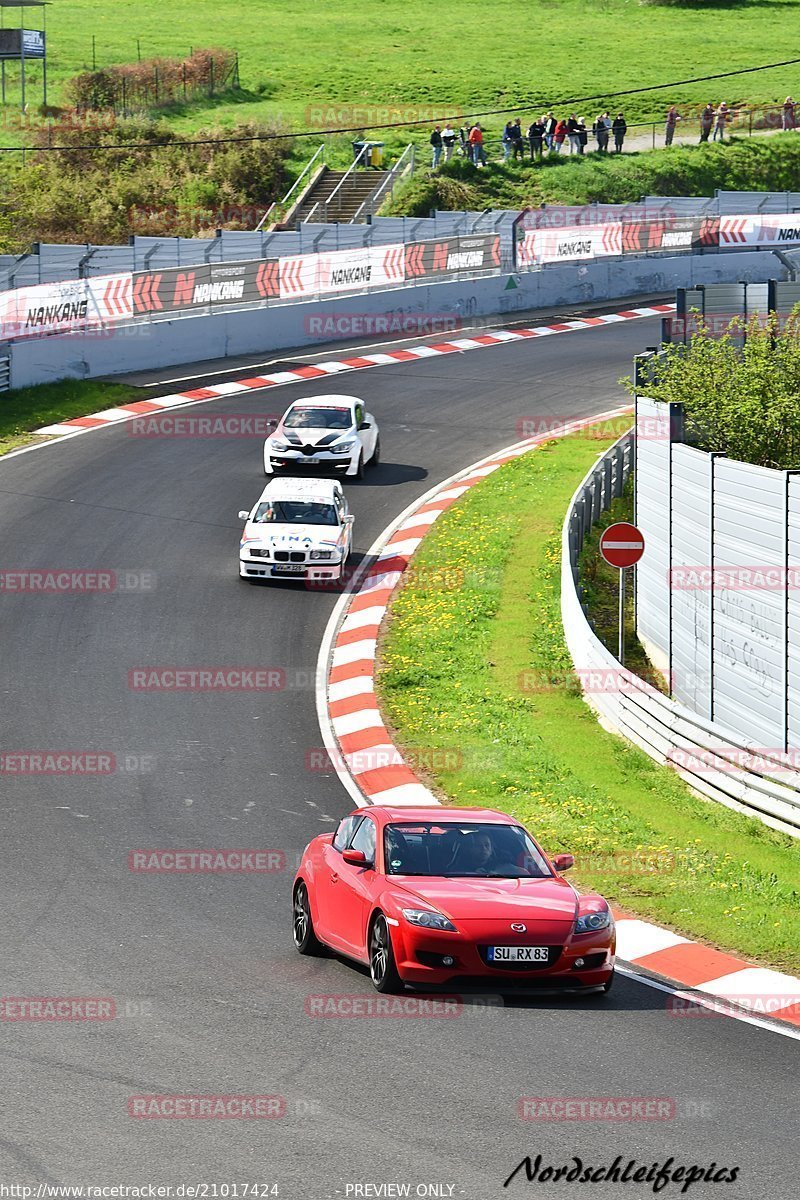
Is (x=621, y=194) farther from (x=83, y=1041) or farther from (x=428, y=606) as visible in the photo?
(x=83, y=1041)

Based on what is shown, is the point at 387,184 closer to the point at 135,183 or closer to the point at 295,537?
the point at 135,183

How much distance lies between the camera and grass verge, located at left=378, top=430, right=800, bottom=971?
48.1 ft

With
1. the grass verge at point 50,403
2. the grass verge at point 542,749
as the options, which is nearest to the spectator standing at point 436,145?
the grass verge at point 50,403

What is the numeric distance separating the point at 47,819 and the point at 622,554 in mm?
8032

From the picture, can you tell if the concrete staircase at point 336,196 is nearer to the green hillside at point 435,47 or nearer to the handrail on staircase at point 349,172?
the handrail on staircase at point 349,172

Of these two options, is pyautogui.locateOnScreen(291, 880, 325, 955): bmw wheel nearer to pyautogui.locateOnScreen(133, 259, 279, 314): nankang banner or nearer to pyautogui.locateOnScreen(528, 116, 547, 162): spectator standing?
pyautogui.locateOnScreen(133, 259, 279, 314): nankang banner

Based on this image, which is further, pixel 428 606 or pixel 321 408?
pixel 321 408

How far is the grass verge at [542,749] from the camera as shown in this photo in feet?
48.1

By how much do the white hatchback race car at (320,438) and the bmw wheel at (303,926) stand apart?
18.0m

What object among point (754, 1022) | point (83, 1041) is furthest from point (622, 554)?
point (83, 1041)

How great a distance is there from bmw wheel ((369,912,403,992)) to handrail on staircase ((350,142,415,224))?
181 feet

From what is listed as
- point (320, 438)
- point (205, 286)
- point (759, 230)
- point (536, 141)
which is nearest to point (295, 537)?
point (320, 438)

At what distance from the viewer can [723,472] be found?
19375mm

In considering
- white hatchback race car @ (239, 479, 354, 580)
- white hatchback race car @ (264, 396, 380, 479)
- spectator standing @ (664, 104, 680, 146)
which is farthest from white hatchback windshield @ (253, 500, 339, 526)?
spectator standing @ (664, 104, 680, 146)
